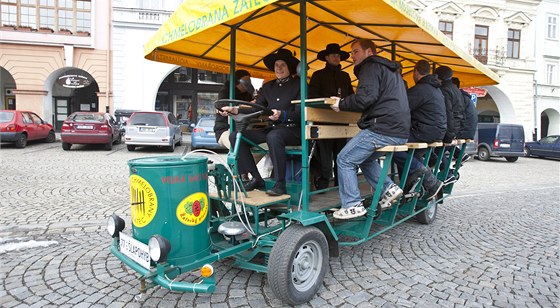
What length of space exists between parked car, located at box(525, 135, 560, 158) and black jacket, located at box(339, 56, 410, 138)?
21.2 meters

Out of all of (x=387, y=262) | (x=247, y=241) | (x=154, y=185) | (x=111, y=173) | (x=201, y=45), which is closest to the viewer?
(x=154, y=185)

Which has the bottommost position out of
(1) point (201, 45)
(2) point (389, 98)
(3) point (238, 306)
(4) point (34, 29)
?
(3) point (238, 306)

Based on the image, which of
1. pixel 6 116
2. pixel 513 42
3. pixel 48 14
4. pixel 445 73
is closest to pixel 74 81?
pixel 48 14

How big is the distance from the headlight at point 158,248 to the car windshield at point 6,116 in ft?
50.4

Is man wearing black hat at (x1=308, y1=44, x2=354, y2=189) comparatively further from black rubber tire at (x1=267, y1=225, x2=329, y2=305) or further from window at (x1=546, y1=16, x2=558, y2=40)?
window at (x1=546, y1=16, x2=558, y2=40)

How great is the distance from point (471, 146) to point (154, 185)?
55.8ft

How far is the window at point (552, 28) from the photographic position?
2984 centimetres

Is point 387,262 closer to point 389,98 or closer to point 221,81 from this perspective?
point 389,98

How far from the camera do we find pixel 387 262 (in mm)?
4273

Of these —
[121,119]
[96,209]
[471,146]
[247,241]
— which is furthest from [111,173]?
[471,146]

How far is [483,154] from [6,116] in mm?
20496

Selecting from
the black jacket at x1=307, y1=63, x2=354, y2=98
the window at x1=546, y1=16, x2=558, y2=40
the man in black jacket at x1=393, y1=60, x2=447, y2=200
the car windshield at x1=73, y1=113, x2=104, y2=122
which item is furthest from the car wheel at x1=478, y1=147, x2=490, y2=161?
the window at x1=546, y1=16, x2=558, y2=40

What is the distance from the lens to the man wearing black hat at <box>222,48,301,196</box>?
155 inches

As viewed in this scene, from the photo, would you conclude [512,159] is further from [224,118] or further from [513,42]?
[224,118]
